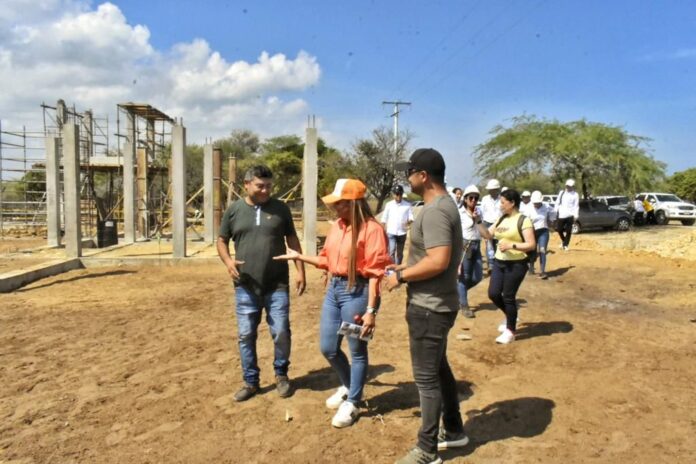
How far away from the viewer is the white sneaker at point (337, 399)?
4008 mm

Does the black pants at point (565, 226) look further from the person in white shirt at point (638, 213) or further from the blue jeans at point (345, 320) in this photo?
the person in white shirt at point (638, 213)

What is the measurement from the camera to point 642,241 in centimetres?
1848

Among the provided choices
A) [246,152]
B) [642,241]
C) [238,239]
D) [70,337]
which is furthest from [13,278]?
[246,152]

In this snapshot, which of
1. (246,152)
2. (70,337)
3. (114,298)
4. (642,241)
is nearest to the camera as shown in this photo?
(70,337)

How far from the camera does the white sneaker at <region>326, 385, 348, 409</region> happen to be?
4008 mm

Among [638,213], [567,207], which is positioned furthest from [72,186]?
[638,213]

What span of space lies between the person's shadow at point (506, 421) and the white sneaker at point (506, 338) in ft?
5.24

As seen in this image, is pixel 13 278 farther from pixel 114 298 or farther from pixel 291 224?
pixel 291 224

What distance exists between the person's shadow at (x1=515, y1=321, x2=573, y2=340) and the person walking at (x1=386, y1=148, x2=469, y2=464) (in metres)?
3.33

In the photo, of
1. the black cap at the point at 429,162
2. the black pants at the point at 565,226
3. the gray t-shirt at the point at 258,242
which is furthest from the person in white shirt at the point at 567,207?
Result: the black cap at the point at 429,162

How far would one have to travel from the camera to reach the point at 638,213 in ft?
82.6

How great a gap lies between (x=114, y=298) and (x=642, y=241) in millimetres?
17166

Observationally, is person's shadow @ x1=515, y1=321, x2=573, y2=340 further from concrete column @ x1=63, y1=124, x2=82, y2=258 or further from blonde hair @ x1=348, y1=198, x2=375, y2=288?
concrete column @ x1=63, y1=124, x2=82, y2=258

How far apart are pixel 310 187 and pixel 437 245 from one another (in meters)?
9.50
